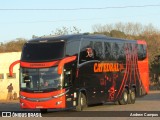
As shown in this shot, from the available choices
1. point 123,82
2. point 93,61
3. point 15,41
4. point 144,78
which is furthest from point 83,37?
point 15,41

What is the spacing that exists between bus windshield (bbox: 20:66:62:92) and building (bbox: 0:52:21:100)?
26.7 m

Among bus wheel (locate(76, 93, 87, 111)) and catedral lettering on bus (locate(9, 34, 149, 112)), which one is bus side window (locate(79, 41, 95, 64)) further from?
bus wheel (locate(76, 93, 87, 111))

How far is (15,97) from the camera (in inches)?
1879

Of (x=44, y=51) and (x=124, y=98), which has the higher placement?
(x=44, y=51)

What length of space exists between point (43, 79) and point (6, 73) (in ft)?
91.2

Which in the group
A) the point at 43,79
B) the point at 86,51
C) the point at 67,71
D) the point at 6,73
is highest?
the point at 86,51

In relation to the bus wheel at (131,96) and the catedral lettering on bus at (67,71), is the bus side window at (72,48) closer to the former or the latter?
the catedral lettering on bus at (67,71)

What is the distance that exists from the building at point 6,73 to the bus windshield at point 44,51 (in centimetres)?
2634

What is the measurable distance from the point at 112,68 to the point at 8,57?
24085 millimetres

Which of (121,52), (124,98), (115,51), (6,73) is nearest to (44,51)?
(115,51)

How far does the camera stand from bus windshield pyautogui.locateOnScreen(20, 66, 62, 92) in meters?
21.9

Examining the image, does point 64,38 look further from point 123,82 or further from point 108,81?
point 123,82

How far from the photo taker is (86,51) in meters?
24.2

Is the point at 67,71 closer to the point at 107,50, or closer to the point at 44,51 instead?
the point at 44,51
